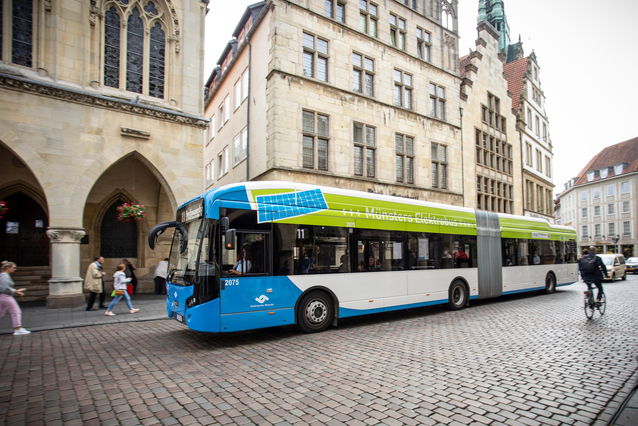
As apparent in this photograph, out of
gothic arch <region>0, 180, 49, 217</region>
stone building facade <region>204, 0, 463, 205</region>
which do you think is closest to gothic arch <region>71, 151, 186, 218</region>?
gothic arch <region>0, 180, 49, 217</region>

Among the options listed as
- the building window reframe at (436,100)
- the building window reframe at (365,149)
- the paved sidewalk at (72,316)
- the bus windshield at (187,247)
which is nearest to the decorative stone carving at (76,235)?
the paved sidewalk at (72,316)

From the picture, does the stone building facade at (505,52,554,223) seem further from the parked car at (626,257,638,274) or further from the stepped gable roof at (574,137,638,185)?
the stepped gable roof at (574,137,638,185)

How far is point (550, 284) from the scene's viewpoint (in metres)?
15.5

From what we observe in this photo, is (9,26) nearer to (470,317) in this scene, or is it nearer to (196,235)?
(196,235)

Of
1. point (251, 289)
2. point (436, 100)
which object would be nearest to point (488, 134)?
point (436, 100)

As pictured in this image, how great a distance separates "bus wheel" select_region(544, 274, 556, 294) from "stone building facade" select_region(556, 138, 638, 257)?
162 ft

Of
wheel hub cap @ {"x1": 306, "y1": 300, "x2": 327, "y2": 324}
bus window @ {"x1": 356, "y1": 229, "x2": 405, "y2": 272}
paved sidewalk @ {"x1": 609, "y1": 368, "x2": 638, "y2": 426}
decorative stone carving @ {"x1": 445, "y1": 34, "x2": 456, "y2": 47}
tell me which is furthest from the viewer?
decorative stone carving @ {"x1": 445, "y1": 34, "x2": 456, "y2": 47}

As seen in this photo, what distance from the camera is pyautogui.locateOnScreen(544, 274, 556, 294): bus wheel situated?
1526 cm

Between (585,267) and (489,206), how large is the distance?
18492 millimetres

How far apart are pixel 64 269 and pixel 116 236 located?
4084mm

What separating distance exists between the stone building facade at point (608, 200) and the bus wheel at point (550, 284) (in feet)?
162

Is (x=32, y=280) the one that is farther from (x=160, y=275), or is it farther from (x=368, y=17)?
(x=368, y=17)

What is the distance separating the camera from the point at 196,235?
723 cm

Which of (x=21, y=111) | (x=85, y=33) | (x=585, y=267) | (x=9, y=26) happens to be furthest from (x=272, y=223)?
(x=9, y=26)
